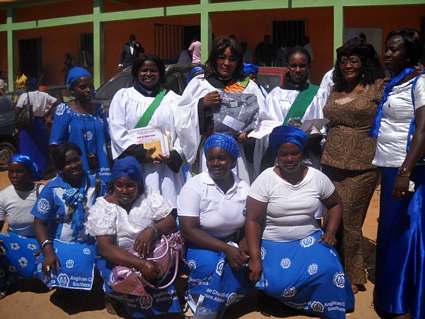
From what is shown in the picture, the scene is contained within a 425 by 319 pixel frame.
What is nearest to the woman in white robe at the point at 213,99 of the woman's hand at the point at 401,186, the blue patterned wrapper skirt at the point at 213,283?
the blue patterned wrapper skirt at the point at 213,283

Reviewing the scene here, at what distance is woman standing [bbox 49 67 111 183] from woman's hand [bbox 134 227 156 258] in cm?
77

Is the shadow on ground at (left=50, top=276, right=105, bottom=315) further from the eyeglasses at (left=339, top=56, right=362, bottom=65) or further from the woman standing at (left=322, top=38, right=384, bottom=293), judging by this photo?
the eyeglasses at (left=339, top=56, right=362, bottom=65)

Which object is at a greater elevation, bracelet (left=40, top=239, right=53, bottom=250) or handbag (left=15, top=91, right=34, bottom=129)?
handbag (left=15, top=91, right=34, bottom=129)

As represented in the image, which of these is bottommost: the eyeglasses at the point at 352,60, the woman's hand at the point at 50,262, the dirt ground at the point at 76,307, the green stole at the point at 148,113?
the dirt ground at the point at 76,307

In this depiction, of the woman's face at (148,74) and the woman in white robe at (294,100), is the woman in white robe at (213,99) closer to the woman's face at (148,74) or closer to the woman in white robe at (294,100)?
the woman in white robe at (294,100)

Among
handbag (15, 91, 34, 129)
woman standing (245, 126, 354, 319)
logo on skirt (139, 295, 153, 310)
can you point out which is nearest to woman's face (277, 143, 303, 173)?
woman standing (245, 126, 354, 319)

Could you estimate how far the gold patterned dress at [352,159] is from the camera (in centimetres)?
404

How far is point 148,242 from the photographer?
12.3 ft

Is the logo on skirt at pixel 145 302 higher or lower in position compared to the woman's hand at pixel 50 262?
lower

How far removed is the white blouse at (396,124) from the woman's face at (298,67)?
862 millimetres

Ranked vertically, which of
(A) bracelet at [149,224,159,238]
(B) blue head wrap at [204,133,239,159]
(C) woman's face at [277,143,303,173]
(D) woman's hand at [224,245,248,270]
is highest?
(B) blue head wrap at [204,133,239,159]

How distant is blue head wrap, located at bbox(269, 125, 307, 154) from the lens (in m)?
3.72

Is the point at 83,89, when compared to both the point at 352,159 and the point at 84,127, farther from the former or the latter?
the point at 352,159

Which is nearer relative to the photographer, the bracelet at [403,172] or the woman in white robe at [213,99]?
the bracelet at [403,172]
